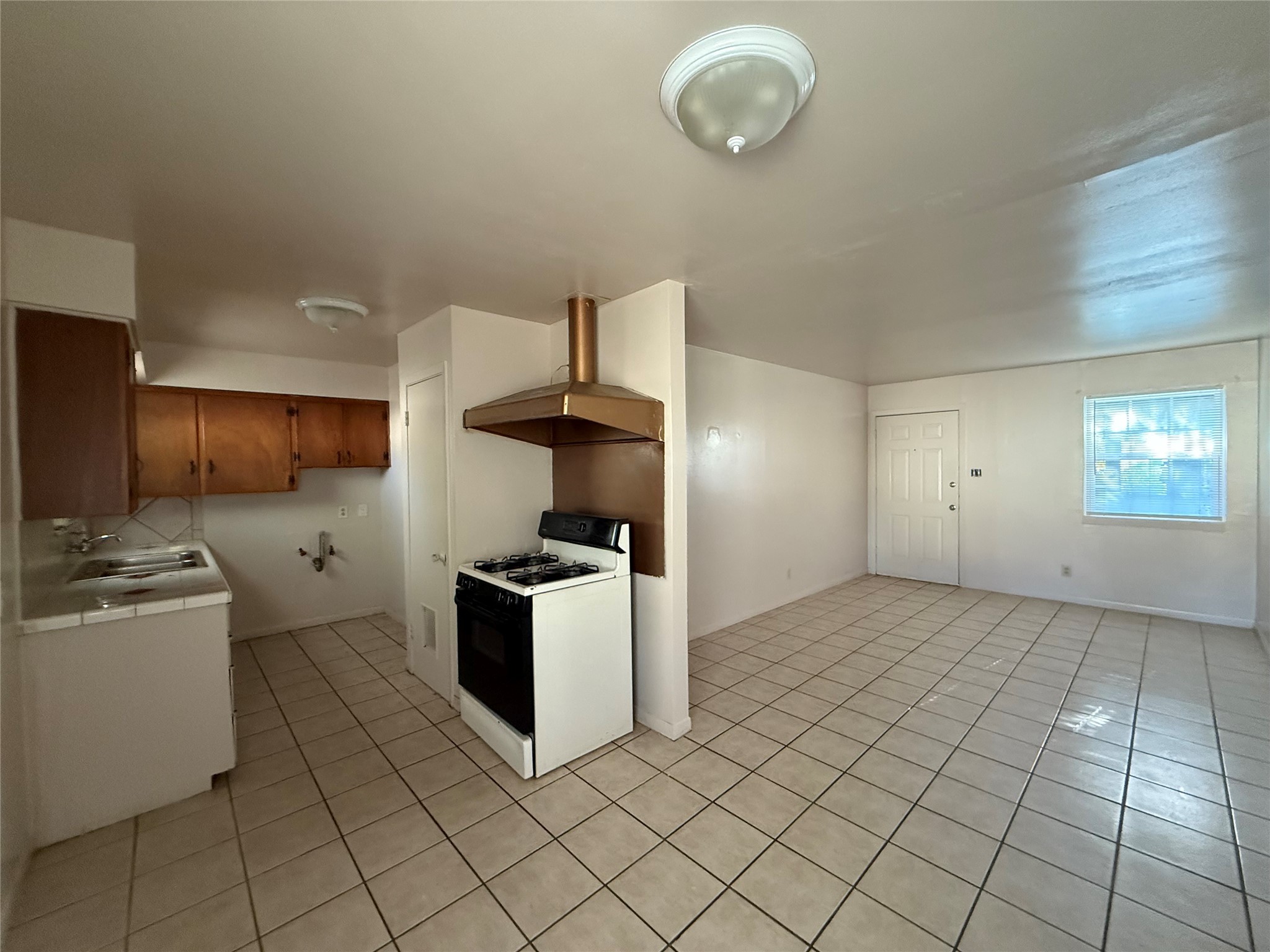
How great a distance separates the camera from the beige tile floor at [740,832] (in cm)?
161

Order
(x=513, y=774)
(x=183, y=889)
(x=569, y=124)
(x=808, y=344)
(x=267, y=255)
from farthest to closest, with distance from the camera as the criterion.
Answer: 1. (x=808, y=344)
2. (x=513, y=774)
3. (x=267, y=255)
4. (x=183, y=889)
5. (x=569, y=124)

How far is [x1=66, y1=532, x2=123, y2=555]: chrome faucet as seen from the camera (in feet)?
9.86

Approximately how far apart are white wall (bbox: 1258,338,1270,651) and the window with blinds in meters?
0.23

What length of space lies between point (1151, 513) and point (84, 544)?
27.7 feet

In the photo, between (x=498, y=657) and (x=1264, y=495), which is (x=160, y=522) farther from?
(x=1264, y=495)

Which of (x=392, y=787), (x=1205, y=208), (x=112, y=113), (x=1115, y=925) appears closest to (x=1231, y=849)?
(x=1115, y=925)

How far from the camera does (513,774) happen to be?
7.93 ft

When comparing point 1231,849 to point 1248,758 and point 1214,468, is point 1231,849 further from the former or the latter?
point 1214,468

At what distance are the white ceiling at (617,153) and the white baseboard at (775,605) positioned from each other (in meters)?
2.83

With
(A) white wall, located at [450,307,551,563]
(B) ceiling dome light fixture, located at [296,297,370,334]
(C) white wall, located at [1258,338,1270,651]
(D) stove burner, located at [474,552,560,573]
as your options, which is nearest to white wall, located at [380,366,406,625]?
(B) ceiling dome light fixture, located at [296,297,370,334]

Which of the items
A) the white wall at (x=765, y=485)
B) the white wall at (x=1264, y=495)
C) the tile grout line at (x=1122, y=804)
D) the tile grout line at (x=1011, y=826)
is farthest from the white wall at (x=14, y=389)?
the white wall at (x=1264, y=495)

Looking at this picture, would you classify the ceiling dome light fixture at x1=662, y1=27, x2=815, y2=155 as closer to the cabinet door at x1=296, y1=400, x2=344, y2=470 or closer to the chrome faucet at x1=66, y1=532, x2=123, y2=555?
the chrome faucet at x1=66, y1=532, x2=123, y2=555

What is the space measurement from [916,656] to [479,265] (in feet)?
13.1

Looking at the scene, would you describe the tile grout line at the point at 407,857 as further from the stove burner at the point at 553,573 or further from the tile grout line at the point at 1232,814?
the tile grout line at the point at 1232,814
